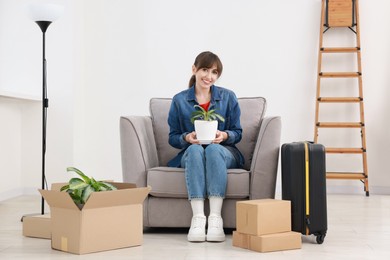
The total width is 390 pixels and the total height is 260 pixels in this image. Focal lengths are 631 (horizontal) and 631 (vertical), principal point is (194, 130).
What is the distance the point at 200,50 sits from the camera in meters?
5.85

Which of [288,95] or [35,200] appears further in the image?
[288,95]

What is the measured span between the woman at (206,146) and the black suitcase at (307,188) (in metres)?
0.37

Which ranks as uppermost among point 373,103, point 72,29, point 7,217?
point 72,29

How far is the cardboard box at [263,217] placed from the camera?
307 cm

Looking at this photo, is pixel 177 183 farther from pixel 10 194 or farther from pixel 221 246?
pixel 10 194

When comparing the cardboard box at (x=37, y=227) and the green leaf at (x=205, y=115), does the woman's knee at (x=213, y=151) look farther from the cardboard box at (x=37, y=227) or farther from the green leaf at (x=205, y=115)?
the cardboard box at (x=37, y=227)

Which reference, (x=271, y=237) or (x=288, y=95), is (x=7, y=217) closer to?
(x=271, y=237)

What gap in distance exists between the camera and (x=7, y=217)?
164 inches

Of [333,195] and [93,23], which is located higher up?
[93,23]

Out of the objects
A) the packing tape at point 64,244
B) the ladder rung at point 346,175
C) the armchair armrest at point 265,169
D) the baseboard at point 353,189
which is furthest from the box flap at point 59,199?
the baseboard at point 353,189

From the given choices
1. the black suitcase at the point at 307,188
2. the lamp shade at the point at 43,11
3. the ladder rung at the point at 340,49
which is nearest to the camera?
the black suitcase at the point at 307,188

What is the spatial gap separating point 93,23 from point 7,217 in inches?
93.2

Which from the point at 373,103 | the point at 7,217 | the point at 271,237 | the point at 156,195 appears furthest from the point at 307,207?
the point at 373,103

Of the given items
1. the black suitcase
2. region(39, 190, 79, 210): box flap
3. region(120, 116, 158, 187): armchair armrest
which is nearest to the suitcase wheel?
the black suitcase
